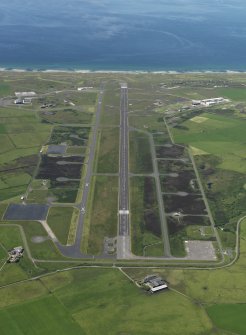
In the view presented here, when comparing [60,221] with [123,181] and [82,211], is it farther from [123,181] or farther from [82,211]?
[123,181]

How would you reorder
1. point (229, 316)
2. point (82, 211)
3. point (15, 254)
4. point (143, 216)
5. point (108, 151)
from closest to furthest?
1. point (229, 316)
2. point (15, 254)
3. point (143, 216)
4. point (82, 211)
5. point (108, 151)

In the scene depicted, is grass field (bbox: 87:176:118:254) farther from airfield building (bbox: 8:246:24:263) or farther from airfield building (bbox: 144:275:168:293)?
airfield building (bbox: 8:246:24:263)

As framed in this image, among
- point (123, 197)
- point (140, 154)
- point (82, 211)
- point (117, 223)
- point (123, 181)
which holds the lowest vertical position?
point (117, 223)

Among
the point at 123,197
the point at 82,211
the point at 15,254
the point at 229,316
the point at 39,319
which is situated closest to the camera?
the point at 39,319

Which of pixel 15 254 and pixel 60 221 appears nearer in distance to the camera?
pixel 15 254

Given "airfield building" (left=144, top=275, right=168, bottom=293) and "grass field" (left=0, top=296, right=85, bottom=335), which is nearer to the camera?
"grass field" (left=0, top=296, right=85, bottom=335)

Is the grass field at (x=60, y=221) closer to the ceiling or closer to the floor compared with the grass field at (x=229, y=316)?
closer to the ceiling

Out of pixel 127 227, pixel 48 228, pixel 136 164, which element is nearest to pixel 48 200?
pixel 48 228

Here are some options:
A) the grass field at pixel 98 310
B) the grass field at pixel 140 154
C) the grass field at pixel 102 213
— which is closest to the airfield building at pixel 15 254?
the grass field at pixel 98 310

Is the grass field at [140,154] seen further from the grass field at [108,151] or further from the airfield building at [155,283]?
the airfield building at [155,283]

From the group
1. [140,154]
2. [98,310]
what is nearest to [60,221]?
[98,310]

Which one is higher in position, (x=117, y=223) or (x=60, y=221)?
(x=60, y=221)

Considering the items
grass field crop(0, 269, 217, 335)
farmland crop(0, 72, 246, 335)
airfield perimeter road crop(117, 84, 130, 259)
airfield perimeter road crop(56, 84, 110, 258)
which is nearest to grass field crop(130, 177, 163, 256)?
farmland crop(0, 72, 246, 335)
